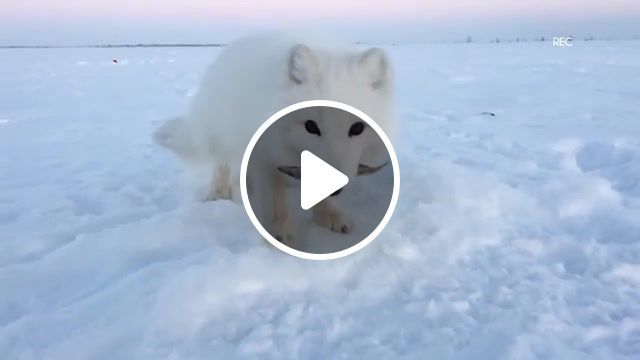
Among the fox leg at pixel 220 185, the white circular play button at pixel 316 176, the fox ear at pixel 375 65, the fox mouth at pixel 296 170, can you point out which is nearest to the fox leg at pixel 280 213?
the white circular play button at pixel 316 176

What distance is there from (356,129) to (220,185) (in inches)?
51.3

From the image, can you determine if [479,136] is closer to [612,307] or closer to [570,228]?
[570,228]

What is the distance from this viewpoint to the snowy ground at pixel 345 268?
1.71 metres

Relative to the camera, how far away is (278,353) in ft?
5.43

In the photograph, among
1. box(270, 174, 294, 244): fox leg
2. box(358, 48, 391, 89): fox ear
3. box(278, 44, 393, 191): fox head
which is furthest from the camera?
box(270, 174, 294, 244): fox leg

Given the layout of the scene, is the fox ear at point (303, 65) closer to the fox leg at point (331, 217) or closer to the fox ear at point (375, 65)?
the fox ear at point (375, 65)

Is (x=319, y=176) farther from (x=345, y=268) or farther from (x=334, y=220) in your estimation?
(x=334, y=220)

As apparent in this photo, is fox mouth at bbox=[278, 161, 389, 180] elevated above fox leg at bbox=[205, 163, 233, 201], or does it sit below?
above

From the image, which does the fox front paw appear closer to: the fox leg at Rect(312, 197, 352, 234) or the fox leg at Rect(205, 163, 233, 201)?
the fox leg at Rect(312, 197, 352, 234)

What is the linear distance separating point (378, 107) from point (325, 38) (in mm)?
736

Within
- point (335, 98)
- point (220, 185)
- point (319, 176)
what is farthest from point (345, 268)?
point (220, 185)

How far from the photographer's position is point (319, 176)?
6.90 feet

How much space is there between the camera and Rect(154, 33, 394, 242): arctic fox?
79.7 inches

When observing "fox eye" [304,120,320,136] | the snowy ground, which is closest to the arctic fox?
"fox eye" [304,120,320,136]
